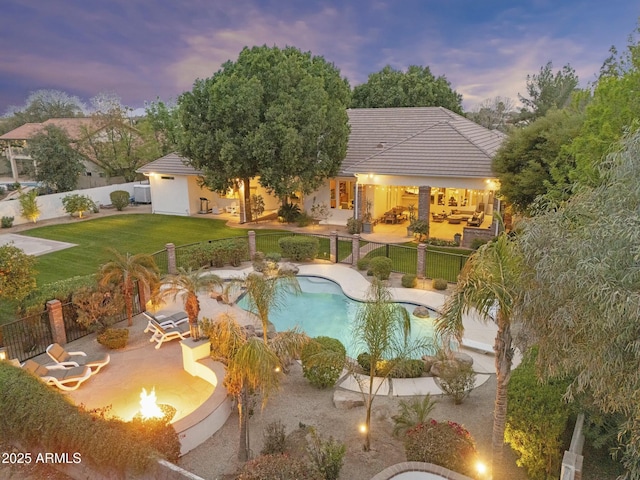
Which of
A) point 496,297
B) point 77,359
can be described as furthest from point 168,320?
point 496,297

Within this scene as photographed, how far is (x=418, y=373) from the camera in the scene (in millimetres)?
10836

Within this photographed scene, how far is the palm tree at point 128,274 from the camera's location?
41.9 feet

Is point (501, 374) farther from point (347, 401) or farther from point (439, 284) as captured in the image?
point (439, 284)

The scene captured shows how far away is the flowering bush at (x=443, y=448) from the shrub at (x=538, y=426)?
0.88 meters

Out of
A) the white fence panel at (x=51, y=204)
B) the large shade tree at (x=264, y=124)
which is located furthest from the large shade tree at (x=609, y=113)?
the white fence panel at (x=51, y=204)

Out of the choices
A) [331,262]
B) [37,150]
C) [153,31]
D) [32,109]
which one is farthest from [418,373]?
[32,109]

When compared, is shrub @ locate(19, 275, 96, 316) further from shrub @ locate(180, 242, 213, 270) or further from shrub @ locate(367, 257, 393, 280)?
shrub @ locate(367, 257, 393, 280)

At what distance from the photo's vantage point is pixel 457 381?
9.46 metres

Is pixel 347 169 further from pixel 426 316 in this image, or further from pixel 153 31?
pixel 153 31

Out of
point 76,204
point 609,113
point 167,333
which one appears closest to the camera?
point 167,333

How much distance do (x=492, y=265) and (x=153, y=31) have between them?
31.4m

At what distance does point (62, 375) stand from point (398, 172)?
17962mm

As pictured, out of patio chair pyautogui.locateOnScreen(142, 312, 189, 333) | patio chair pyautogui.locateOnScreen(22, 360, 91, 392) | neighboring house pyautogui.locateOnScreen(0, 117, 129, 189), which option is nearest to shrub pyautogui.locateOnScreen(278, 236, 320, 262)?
patio chair pyautogui.locateOnScreen(142, 312, 189, 333)

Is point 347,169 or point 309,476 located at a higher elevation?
point 347,169
